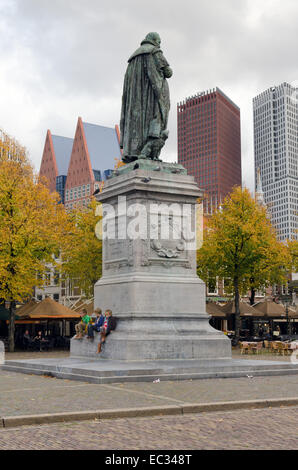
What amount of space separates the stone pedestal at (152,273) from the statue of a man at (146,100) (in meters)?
1.12

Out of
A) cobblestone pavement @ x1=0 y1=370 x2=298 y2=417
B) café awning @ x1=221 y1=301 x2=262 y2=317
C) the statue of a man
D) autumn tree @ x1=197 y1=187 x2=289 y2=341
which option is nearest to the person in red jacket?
cobblestone pavement @ x1=0 y1=370 x2=298 y2=417

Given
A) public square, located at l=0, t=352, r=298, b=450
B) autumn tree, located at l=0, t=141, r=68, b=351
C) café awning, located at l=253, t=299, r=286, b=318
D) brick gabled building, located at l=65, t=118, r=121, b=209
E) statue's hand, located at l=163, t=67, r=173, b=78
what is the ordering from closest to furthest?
public square, located at l=0, t=352, r=298, b=450
statue's hand, located at l=163, t=67, r=173, b=78
autumn tree, located at l=0, t=141, r=68, b=351
café awning, located at l=253, t=299, r=286, b=318
brick gabled building, located at l=65, t=118, r=121, b=209

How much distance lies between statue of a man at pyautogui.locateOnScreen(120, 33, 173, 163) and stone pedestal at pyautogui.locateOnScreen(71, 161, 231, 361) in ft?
3.69

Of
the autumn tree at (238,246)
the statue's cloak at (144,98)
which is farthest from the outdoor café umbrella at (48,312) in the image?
the statue's cloak at (144,98)

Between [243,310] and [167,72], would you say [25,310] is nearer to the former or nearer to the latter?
[243,310]

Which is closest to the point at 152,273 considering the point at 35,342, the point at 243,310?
the point at 35,342

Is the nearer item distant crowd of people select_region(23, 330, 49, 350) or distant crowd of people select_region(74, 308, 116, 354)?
distant crowd of people select_region(74, 308, 116, 354)

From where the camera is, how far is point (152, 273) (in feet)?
60.2

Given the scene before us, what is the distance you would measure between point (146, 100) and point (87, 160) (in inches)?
6123

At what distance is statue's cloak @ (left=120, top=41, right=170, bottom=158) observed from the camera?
2042 centimetres

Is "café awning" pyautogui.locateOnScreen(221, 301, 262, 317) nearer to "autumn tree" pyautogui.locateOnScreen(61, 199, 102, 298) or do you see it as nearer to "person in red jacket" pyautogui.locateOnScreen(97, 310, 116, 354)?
"autumn tree" pyautogui.locateOnScreen(61, 199, 102, 298)

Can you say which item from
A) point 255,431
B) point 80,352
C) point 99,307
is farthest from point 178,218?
point 255,431

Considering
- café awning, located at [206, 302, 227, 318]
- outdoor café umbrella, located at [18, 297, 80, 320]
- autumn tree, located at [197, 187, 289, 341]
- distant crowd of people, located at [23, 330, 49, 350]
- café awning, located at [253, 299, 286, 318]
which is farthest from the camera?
café awning, located at [253, 299, 286, 318]

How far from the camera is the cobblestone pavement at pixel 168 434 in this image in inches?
309
